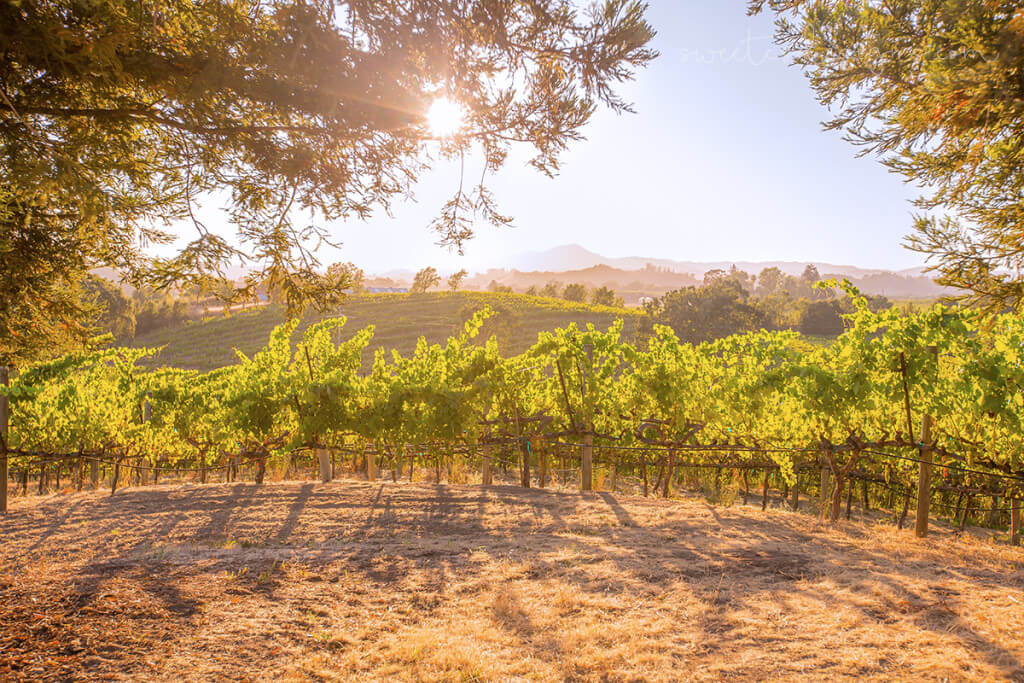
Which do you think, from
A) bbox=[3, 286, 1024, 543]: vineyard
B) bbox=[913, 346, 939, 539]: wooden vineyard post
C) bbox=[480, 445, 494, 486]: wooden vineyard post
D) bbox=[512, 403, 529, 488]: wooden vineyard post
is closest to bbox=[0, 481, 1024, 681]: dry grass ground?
bbox=[913, 346, 939, 539]: wooden vineyard post

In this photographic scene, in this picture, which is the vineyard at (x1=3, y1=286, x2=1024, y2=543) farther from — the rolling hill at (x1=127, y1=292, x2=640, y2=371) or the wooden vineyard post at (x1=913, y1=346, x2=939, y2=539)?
the rolling hill at (x1=127, y1=292, x2=640, y2=371)

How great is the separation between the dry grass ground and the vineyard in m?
1.97

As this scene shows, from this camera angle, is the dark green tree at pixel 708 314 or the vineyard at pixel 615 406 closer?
the vineyard at pixel 615 406

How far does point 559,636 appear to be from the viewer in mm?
4012

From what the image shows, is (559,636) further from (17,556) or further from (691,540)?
(17,556)

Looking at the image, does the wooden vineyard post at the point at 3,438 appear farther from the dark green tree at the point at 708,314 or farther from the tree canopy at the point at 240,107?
the dark green tree at the point at 708,314

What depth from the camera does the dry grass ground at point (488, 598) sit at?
11.6ft

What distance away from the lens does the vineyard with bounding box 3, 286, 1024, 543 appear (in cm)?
774

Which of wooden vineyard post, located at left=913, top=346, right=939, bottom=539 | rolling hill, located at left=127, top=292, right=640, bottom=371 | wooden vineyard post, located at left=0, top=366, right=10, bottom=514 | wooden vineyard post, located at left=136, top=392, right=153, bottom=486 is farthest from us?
rolling hill, located at left=127, top=292, right=640, bottom=371

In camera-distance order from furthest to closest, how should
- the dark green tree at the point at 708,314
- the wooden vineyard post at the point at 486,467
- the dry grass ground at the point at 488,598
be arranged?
the dark green tree at the point at 708,314
the wooden vineyard post at the point at 486,467
the dry grass ground at the point at 488,598

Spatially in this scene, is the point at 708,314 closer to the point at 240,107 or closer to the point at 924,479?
the point at 924,479

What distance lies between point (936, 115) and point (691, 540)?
5151mm

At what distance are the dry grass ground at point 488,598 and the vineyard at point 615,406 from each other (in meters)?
1.97

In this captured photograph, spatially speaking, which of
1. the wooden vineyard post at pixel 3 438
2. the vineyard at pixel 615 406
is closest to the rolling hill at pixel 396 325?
the vineyard at pixel 615 406
